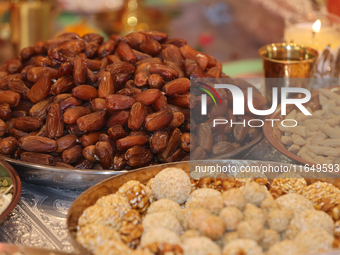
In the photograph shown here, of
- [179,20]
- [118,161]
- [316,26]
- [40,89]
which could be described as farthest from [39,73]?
[179,20]

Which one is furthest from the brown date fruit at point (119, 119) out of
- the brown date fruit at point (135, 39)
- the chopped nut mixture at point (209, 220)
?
the brown date fruit at point (135, 39)

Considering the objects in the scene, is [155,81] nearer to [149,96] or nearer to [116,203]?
[149,96]

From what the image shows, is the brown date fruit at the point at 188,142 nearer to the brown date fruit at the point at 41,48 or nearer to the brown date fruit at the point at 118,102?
the brown date fruit at the point at 118,102

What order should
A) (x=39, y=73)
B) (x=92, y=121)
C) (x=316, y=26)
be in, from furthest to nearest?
(x=316, y=26), (x=39, y=73), (x=92, y=121)

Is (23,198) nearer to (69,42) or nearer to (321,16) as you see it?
(69,42)

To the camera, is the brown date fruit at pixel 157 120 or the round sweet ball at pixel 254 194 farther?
the brown date fruit at pixel 157 120

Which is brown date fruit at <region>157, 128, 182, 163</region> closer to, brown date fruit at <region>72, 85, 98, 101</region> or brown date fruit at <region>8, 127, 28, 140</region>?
brown date fruit at <region>72, 85, 98, 101</region>
